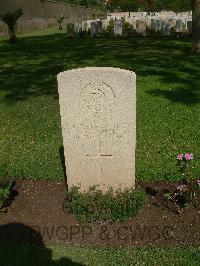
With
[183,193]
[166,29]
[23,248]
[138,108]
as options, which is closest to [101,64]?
[138,108]

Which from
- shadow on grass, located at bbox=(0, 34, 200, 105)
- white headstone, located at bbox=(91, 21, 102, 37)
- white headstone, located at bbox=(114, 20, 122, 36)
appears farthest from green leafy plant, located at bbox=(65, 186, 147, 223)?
white headstone, located at bbox=(91, 21, 102, 37)

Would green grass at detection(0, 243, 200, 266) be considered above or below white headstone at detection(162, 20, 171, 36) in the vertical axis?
below

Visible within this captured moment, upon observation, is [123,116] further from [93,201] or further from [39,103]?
[39,103]

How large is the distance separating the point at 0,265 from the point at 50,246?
58 centimetres

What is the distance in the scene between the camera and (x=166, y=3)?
7800cm

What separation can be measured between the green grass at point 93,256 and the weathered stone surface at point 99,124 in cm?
95

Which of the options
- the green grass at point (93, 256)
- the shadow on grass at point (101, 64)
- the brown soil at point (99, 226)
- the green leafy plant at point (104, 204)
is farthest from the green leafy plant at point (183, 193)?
the shadow on grass at point (101, 64)

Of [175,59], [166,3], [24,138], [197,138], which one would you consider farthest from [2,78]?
[166,3]

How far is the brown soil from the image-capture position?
4227 mm

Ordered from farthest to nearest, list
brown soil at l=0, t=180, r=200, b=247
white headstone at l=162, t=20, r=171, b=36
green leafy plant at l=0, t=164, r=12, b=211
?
white headstone at l=162, t=20, r=171, b=36
green leafy plant at l=0, t=164, r=12, b=211
brown soil at l=0, t=180, r=200, b=247

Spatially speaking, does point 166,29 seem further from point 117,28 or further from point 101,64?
point 101,64

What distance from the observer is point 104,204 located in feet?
15.1

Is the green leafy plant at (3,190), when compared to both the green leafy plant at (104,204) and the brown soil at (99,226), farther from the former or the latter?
the green leafy plant at (104,204)

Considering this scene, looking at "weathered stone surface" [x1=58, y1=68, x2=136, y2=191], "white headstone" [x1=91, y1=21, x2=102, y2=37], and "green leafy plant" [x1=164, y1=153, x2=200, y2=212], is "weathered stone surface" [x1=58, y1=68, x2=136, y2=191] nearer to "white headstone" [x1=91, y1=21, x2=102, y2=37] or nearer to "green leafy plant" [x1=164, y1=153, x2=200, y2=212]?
"green leafy plant" [x1=164, y1=153, x2=200, y2=212]
